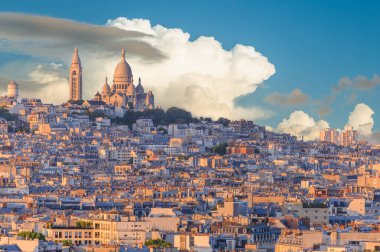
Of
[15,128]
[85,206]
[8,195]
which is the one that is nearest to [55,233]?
[85,206]

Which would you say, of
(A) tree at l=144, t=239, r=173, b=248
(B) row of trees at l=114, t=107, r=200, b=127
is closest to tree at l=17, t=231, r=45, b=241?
(A) tree at l=144, t=239, r=173, b=248

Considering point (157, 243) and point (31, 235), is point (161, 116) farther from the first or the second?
point (157, 243)

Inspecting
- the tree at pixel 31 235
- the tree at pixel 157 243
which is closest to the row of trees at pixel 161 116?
the tree at pixel 31 235

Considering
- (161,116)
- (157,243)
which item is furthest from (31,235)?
(161,116)

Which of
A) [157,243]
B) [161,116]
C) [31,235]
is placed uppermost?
[161,116]

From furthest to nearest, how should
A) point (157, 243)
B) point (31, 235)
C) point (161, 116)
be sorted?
point (161, 116) → point (31, 235) → point (157, 243)

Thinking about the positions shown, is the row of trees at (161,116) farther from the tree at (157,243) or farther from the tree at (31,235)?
the tree at (157,243)

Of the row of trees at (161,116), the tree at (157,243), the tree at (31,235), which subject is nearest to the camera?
the tree at (157,243)

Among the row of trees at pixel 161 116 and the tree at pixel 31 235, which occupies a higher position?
the row of trees at pixel 161 116

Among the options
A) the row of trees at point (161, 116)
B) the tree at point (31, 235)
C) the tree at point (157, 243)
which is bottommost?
the tree at point (157, 243)

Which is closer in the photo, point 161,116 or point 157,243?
point 157,243

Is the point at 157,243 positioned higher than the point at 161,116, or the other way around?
the point at 161,116

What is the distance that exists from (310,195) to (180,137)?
64925 millimetres

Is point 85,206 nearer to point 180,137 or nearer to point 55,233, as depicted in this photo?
point 55,233
